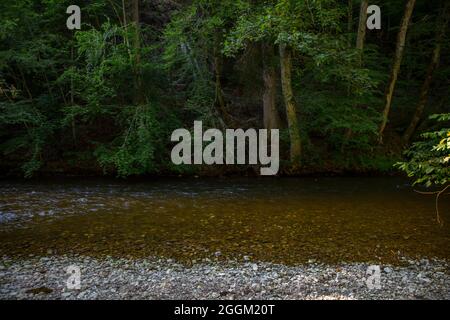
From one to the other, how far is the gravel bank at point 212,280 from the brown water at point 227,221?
1.30 feet

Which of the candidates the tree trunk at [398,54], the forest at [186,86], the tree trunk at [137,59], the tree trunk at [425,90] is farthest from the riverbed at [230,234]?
the tree trunk at [425,90]

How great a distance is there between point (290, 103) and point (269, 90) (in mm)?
1173

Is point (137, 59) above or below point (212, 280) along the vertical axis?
above

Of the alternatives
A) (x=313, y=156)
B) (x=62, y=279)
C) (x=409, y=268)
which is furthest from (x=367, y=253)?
(x=313, y=156)

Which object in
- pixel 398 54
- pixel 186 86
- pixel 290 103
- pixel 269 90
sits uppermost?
pixel 398 54

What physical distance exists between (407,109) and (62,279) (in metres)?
16.4

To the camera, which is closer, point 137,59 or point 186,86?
point 137,59

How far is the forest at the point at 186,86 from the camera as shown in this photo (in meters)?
12.2

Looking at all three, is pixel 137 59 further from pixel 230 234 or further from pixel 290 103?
pixel 230 234

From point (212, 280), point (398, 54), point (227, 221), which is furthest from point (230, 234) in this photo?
point (398, 54)

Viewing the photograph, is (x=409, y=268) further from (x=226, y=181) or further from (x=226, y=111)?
(x=226, y=111)

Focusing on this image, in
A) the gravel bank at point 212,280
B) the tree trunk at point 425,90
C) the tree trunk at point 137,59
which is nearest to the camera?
the gravel bank at point 212,280

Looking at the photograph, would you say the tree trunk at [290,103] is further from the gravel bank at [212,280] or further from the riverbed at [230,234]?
the gravel bank at [212,280]

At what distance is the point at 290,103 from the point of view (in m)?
13.5
